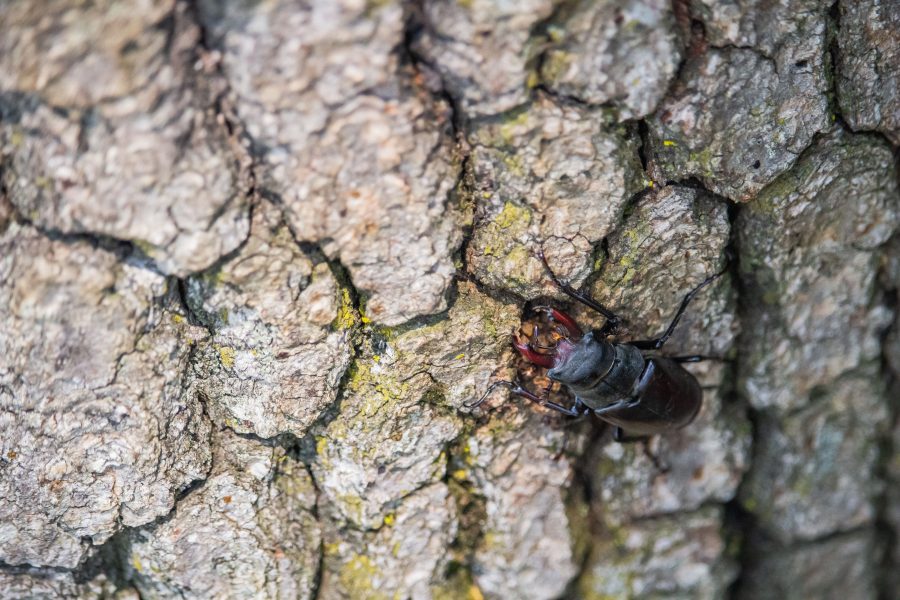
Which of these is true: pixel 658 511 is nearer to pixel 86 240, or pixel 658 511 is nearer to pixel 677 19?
pixel 677 19

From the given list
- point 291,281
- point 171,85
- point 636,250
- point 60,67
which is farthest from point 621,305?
point 60,67

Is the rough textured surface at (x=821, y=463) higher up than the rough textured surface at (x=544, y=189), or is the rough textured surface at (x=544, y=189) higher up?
the rough textured surface at (x=544, y=189)

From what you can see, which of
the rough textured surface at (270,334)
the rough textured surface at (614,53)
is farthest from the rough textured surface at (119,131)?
the rough textured surface at (614,53)

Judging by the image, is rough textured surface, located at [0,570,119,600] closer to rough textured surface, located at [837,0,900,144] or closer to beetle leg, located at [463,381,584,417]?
beetle leg, located at [463,381,584,417]

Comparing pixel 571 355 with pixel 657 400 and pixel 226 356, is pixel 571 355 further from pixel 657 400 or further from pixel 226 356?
pixel 226 356

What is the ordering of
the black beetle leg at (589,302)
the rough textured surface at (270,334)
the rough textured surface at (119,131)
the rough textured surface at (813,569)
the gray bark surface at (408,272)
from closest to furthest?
1. the rough textured surface at (119,131)
2. the gray bark surface at (408,272)
3. the rough textured surface at (270,334)
4. the black beetle leg at (589,302)
5. the rough textured surface at (813,569)

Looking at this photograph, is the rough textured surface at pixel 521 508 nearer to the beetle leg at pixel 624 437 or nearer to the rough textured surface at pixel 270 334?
the beetle leg at pixel 624 437

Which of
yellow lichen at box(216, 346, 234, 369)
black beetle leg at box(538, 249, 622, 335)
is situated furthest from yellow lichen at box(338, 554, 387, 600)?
black beetle leg at box(538, 249, 622, 335)
